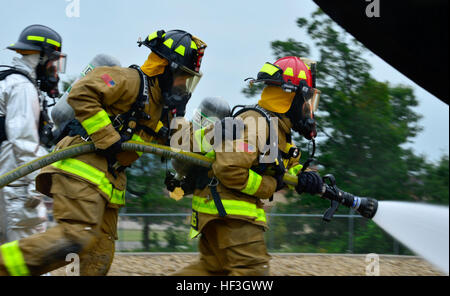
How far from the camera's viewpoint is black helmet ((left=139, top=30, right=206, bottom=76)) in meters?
4.20

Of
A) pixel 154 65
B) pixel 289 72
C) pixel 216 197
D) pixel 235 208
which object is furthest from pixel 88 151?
pixel 289 72

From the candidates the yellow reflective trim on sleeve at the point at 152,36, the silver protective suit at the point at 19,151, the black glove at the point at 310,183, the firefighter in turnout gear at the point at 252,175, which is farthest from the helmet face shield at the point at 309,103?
the silver protective suit at the point at 19,151

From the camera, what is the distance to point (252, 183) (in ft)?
12.6

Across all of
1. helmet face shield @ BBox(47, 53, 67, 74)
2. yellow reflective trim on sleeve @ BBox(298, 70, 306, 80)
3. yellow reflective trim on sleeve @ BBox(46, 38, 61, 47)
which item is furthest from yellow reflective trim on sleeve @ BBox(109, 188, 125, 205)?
yellow reflective trim on sleeve @ BBox(298, 70, 306, 80)

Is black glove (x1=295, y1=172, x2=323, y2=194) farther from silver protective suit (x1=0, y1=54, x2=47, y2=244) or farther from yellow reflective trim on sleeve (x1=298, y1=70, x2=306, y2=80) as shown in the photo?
silver protective suit (x1=0, y1=54, x2=47, y2=244)

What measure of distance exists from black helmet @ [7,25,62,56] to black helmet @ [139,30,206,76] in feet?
2.98

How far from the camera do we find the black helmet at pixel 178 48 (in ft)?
13.8

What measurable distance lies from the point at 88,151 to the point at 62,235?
0.62 meters

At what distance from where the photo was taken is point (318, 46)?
801cm

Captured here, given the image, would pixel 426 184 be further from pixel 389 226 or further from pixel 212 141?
pixel 212 141

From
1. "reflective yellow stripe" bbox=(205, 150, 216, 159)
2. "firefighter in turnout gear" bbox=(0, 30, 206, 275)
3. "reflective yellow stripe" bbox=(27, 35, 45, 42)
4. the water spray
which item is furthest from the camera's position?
"reflective yellow stripe" bbox=(27, 35, 45, 42)

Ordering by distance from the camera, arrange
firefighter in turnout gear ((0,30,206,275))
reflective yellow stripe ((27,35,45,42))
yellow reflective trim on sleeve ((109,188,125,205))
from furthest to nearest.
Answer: reflective yellow stripe ((27,35,45,42)), yellow reflective trim on sleeve ((109,188,125,205)), firefighter in turnout gear ((0,30,206,275))

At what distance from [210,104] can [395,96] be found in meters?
4.14
